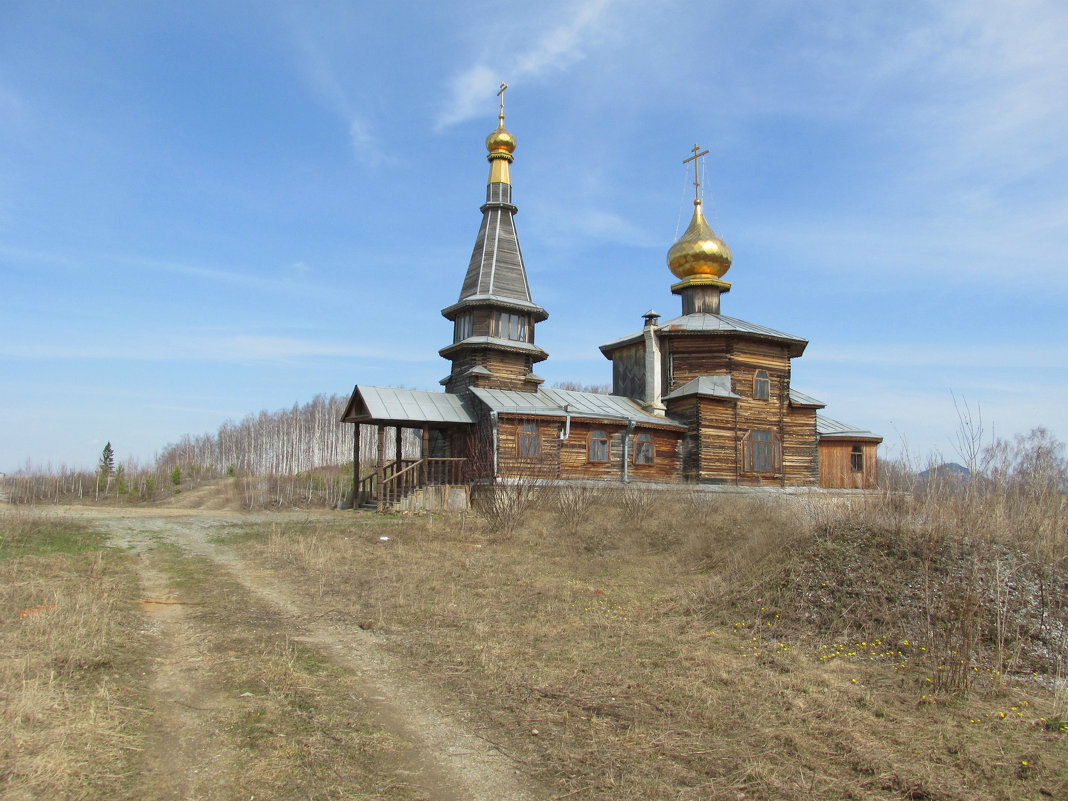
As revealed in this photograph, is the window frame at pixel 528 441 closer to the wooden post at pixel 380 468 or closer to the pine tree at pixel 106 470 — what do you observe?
the wooden post at pixel 380 468

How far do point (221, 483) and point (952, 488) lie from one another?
34.9 m

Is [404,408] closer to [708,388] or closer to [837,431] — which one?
[708,388]

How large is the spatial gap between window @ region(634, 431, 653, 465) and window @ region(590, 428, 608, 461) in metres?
1.25

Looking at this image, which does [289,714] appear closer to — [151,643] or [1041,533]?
[151,643]

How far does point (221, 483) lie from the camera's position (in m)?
36.2

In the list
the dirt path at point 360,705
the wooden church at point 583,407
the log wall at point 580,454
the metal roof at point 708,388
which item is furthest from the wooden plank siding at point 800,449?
the dirt path at point 360,705

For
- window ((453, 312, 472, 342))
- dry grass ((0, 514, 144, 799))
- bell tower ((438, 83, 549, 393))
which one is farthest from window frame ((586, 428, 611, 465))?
dry grass ((0, 514, 144, 799))

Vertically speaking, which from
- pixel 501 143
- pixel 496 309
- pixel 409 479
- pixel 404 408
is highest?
pixel 501 143

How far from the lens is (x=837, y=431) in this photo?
29188 millimetres

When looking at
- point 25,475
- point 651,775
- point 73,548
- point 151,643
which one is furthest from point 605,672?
point 25,475

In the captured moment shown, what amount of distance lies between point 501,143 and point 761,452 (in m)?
15.0

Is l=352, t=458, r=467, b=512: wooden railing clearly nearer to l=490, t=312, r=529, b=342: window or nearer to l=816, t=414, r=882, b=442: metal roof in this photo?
l=490, t=312, r=529, b=342: window

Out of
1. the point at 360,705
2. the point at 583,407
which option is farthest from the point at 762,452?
the point at 360,705

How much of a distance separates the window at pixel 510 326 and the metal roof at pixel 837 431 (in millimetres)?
12673
